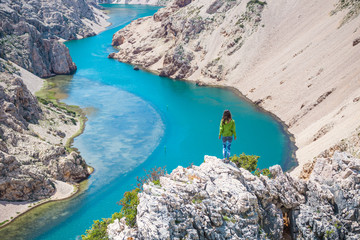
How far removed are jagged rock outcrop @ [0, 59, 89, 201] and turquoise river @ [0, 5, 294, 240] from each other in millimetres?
3289

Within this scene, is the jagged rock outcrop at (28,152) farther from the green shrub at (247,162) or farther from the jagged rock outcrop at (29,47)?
the jagged rock outcrop at (29,47)

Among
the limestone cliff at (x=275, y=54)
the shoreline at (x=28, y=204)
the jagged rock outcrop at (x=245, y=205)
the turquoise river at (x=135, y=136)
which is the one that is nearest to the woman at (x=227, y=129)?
the jagged rock outcrop at (x=245, y=205)

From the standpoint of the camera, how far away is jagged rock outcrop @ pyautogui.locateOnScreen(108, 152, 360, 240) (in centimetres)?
2409

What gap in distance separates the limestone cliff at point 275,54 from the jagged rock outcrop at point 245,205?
68.8ft

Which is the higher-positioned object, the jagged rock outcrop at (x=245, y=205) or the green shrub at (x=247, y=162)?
the jagged rock outcrop at (x=245, y=205)

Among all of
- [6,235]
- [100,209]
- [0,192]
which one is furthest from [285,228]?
[0,192]

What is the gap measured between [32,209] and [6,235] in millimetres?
5948

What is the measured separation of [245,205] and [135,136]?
5392 centimetres

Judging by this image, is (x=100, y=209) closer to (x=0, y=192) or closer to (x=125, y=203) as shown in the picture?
(x=0, y=192)

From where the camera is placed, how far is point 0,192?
4997 centimetres

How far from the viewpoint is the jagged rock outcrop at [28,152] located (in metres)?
51.4

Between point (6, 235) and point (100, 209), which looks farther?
point (100, 209)

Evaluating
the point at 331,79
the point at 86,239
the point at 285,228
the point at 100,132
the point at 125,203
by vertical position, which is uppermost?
the point at 331,79

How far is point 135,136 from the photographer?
7781 centimetres
